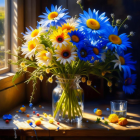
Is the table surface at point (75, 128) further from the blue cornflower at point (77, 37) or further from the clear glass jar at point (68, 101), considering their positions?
the blue cornflower at point (77, 37)

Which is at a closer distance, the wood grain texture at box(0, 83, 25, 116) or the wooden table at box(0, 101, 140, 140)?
the wooden table at box(0, 101, 140, 140)

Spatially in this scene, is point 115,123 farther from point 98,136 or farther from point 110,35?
point 110,35

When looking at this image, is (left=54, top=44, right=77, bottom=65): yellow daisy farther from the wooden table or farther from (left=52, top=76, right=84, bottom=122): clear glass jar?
the wooden table

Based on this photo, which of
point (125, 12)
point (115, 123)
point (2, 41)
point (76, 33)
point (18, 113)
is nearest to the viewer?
point (76, 33)

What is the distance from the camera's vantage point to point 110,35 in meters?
1.08

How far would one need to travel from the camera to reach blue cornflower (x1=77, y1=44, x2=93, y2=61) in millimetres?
996

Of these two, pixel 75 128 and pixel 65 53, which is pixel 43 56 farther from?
pixel 75 128

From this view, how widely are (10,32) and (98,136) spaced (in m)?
0.83

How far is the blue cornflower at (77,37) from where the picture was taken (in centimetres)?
100

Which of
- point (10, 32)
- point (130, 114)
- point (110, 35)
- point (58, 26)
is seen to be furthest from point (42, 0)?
point (130, 114)

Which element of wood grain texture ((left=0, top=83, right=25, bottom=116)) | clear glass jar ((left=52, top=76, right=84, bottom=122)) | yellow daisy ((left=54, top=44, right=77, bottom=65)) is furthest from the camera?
wood grain texture ((left=0, top=83, right=25, bottom=116))

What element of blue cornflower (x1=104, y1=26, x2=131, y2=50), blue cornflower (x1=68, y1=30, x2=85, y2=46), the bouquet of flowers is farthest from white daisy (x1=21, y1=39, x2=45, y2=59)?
blue cornflower (x1=104, y1=26, x2=131, y2=50)

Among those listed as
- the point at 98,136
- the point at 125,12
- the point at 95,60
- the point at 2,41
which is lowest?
the point at 98,136

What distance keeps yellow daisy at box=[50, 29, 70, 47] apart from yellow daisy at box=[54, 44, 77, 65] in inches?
0.9
